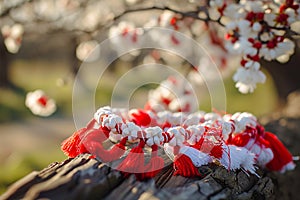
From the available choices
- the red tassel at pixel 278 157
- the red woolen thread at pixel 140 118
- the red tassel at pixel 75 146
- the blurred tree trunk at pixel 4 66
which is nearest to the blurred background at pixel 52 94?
the blurred tree trunk at pixel 4 66

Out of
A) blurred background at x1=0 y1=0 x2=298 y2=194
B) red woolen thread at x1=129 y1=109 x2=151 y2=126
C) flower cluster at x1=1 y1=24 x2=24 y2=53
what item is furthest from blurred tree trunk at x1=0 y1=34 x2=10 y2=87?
red woolen thread at x1=129 y1=109 x2=151 y2=126

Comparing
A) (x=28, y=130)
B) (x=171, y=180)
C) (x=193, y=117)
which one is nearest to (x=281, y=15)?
(x=193, y=117)

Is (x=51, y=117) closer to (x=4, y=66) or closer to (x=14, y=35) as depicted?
(x=14, y=35)

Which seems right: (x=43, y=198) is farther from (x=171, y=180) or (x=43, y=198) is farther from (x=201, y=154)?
(x=201, y=154)

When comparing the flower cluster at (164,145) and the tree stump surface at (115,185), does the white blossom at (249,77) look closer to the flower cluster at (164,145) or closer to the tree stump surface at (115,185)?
the flower cluster at (164,145)

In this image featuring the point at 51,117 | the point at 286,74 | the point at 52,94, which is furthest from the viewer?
the point at 52,94

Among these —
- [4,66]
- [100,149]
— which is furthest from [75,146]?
[4,66]
